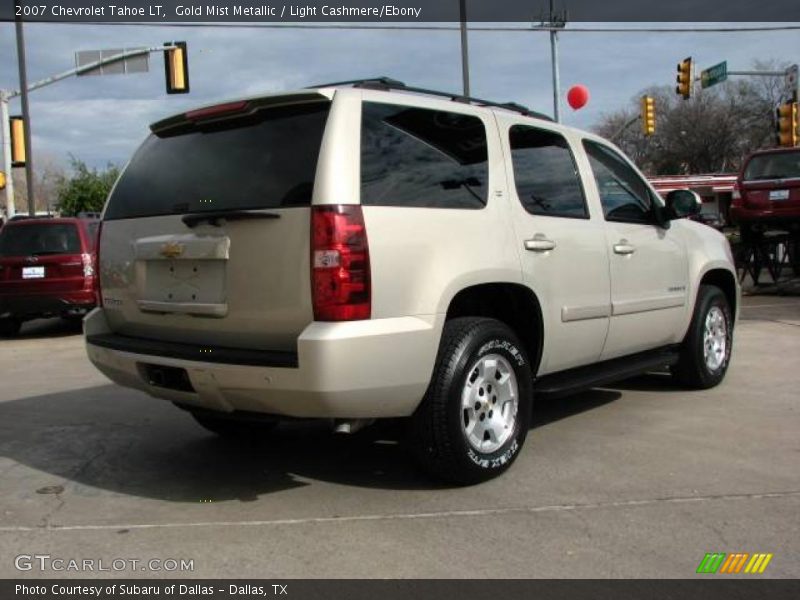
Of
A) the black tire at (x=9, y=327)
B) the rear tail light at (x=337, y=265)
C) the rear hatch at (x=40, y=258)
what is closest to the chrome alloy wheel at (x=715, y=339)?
the rear tail light at (x=337, y=265)

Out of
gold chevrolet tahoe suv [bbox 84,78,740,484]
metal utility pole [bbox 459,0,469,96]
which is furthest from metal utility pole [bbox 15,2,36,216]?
gold chevrolet tahoe suv [bbox 84,78,740,484]

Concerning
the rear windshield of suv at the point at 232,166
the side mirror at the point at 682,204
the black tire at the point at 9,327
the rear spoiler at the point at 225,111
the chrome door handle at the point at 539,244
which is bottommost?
the black tire at the point at 9,327

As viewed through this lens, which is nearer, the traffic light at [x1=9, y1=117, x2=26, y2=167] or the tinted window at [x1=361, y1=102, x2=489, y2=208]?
the tinted window at [x1=361, y1=102, x2=489, y2=208]

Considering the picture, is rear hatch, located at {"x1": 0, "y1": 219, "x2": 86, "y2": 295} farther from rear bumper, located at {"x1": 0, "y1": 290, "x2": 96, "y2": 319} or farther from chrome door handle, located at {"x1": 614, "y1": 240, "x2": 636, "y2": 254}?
chrome door handle, located at {"x1": 614, "y1": 240, "x2": 636, "y2": 254}

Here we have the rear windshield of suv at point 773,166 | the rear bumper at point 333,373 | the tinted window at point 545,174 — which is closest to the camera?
the rear bumper at point 333,373

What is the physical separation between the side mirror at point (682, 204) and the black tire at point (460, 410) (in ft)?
6.75

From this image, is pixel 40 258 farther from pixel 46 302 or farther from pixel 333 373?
pixel 333 373

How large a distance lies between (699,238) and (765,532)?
3.11 meters

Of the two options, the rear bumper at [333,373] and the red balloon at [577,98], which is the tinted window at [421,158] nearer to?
the rear bumper at [333,373]

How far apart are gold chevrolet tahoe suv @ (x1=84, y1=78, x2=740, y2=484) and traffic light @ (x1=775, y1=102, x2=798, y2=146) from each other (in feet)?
61.3

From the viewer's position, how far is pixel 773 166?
43.0 ft

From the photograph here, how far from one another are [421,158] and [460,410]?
4.15 feet

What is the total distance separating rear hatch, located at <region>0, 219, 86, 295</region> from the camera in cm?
1088

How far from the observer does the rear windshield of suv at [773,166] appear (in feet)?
42.0
